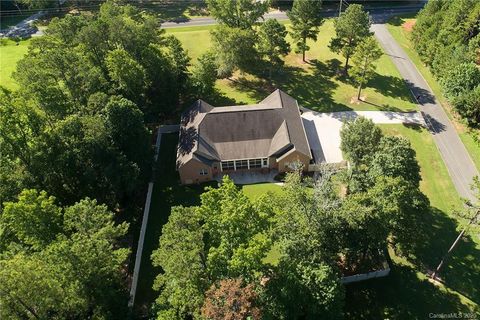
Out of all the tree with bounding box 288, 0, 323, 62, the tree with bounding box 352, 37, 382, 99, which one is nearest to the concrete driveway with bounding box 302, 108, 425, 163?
the tree with bounding box 352, 37, 382, 99

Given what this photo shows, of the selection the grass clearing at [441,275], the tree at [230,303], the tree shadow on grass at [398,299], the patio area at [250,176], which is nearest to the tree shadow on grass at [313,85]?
the patio area at [250,176]

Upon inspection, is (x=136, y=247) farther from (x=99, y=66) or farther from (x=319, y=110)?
(x=319, y=110)

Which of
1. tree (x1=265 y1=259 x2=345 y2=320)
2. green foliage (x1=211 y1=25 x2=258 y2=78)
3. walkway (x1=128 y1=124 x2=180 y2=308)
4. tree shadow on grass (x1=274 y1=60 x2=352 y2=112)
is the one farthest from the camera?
tree shadow on grass (x1=274 y1=60 x2=352 y2=112)

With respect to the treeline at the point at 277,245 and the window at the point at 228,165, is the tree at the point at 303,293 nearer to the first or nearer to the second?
the treeline at the point at 277,245

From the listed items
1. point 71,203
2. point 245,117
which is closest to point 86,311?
point 71,203

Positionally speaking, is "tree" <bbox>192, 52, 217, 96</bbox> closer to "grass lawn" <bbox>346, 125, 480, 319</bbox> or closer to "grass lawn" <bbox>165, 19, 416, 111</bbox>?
"grass lawn" <bbox>165, 19, 416, 111</bbox>

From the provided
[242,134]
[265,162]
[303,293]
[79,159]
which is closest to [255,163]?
[265,162]
